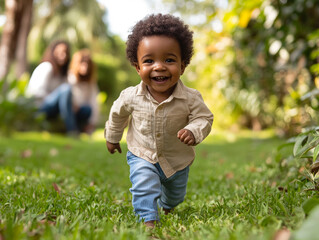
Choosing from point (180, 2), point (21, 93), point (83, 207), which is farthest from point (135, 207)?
point (180, 2)

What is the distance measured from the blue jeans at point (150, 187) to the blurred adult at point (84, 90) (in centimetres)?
610

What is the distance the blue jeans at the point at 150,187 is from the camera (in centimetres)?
189

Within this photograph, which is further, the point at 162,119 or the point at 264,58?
the point at 264,58

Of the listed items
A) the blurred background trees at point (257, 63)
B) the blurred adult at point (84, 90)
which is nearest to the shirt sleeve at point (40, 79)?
the blurred adult at point (84, 90)

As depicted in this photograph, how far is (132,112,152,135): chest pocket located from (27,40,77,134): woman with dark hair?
5.79 meters

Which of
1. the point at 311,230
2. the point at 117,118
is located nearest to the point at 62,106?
the point at 117,118

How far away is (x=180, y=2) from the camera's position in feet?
56.7

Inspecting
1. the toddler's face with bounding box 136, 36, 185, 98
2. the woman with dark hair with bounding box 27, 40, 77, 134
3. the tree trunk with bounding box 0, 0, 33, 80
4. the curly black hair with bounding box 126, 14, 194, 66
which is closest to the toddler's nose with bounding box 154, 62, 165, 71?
the toddler's face with bounding box 136, 36, 185, 98

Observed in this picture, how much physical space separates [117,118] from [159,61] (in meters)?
0.45

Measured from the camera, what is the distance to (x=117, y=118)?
7.05 ft

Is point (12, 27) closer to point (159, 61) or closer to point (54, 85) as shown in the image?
point (54, 85)

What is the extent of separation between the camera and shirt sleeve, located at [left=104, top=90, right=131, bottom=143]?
2107 mm

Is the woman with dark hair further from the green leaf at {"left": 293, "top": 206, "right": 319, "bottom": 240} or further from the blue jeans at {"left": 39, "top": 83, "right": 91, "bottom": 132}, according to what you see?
the green leaf at {"left": 293, "top": 206, "right": 319, "bottom": 240}

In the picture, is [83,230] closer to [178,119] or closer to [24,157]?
[178,119]
